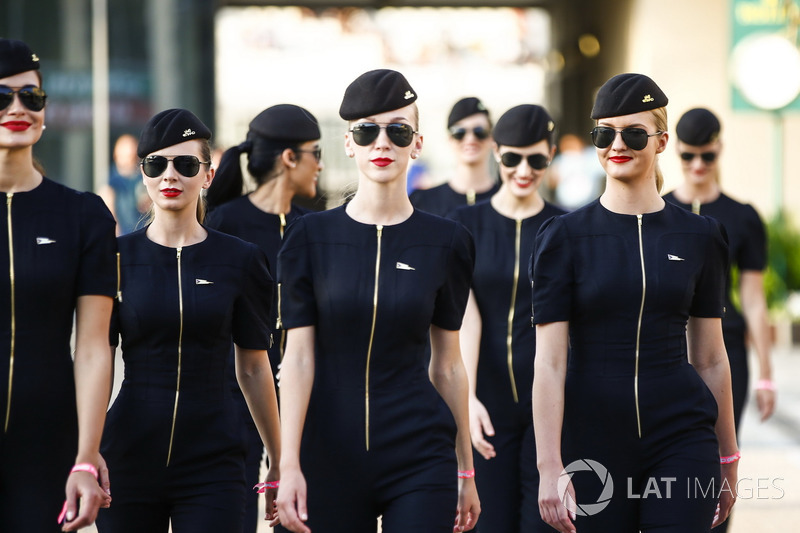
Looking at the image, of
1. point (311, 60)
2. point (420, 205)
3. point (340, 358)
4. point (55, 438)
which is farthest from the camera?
point (311, 60)

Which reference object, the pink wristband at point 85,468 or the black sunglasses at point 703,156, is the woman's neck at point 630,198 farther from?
the black sunglasses at point 703,156

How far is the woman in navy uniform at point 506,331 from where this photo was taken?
627cm

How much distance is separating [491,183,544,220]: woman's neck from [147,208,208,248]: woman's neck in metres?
2.20

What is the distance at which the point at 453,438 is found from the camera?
464 centimetres

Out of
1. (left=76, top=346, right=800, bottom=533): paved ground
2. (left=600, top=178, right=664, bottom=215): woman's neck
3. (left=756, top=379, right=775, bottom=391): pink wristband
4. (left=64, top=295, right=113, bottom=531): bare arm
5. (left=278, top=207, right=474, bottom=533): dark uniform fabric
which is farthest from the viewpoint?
(left=76, top=346, right=800, bottom=533): paved ground

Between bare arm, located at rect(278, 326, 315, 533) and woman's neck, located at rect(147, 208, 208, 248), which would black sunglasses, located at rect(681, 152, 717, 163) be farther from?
bare arm, located at rect(278, 326, 315, 533)

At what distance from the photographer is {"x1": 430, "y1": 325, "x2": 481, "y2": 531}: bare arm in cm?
475

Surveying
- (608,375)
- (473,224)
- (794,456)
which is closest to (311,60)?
(794,456)

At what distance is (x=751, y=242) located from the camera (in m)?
7.40

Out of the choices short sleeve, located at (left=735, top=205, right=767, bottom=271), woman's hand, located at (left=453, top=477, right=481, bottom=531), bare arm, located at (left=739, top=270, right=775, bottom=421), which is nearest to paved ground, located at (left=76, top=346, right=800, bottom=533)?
bare arm, located at (left=739, top=270, right=775, bottom=421)

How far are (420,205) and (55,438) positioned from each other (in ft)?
14.3

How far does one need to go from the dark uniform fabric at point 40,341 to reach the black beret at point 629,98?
1.80 metres

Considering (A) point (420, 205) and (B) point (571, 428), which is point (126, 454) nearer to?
(B) point (571, 428)

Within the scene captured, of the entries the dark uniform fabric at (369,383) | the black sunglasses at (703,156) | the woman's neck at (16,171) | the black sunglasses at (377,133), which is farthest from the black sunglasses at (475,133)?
the woman's neck at (16,171)
